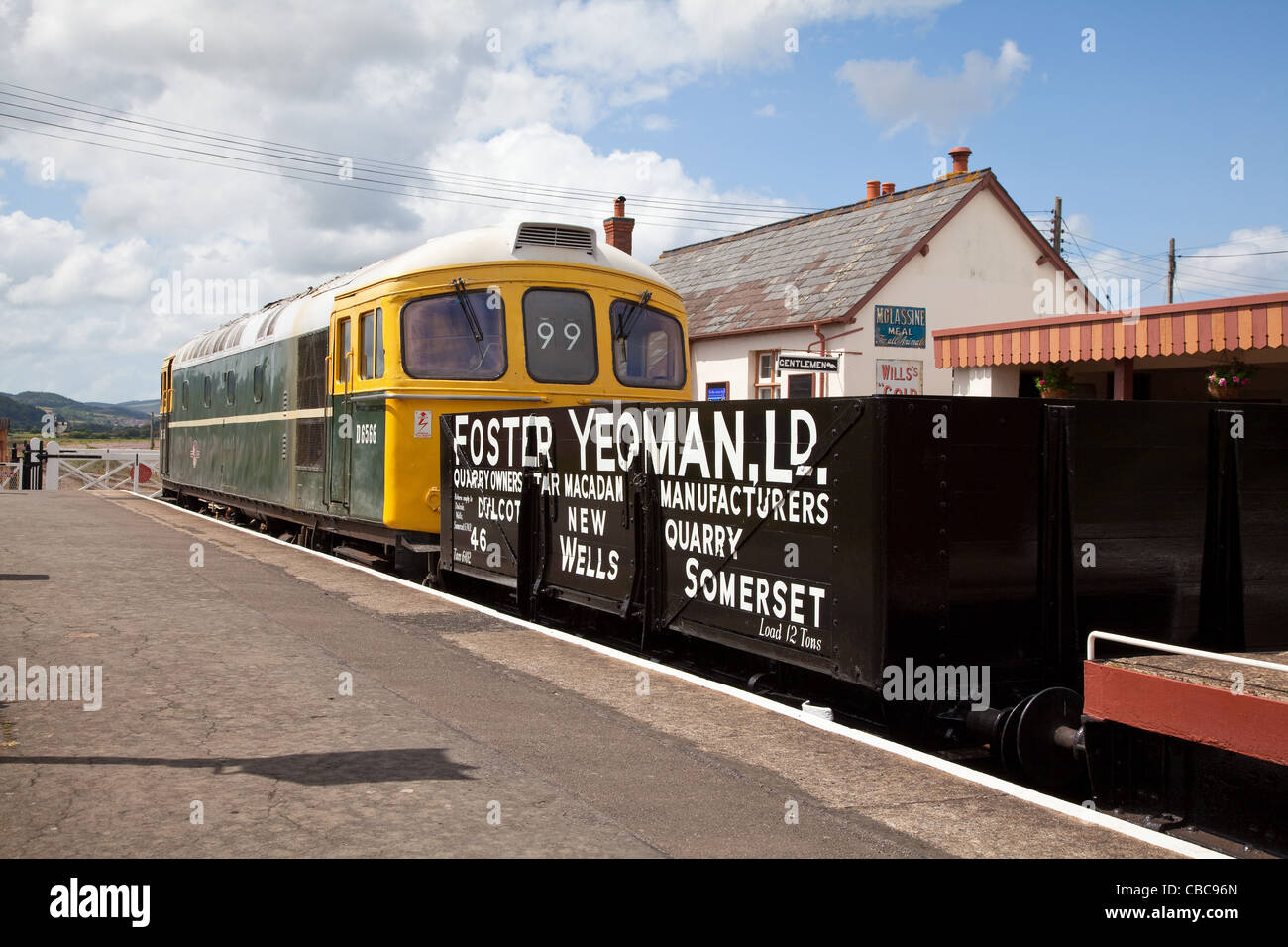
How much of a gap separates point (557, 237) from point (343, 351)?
2778 millimetres

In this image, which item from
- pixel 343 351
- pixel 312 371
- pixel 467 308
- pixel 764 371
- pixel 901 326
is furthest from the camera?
pixel 764 371

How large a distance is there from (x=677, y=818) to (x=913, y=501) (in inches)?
79.2

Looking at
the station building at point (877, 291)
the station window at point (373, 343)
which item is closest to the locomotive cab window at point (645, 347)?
the station window at point (373, 343)

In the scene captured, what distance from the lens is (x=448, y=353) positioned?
1104cm

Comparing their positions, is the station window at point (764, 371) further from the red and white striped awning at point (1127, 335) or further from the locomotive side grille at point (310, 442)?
the locomotive side grille at point (310, 442)

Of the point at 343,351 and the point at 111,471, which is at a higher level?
the point at 343,351

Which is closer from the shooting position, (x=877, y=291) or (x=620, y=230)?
(x=877, y=291)

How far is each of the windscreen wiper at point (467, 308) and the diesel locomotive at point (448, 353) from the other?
1cm

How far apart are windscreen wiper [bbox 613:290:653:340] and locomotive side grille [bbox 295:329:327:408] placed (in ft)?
11.9

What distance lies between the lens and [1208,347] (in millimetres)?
14836

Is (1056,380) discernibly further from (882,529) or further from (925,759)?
(925,759)

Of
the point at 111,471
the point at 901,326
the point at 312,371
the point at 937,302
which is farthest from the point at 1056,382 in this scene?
the point at 111,471

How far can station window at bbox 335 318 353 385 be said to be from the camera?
477 inches
